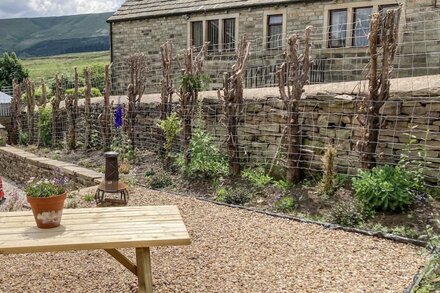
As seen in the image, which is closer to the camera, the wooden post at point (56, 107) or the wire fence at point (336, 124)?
the wire fence at point (336, 124)

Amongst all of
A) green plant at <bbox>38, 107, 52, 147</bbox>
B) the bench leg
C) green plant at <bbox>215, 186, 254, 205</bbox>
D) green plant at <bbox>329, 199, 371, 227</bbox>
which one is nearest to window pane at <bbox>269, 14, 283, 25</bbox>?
green plant at <bbox>38, 107, 52, 147</bbox>

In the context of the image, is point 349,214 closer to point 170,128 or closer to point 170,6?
point 170,128

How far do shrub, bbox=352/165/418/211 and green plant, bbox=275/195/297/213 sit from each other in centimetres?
84

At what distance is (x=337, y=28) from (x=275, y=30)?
1.91 meters

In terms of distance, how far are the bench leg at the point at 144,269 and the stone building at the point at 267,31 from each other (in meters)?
7.72

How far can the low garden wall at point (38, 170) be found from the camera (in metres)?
8.38

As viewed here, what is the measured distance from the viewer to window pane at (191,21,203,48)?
51.0 ft

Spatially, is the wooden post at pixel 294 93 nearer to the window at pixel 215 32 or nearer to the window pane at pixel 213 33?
the window at pixel 215 32

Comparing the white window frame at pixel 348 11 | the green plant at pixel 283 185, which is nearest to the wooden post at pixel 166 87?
the green plant at pixel 283 185

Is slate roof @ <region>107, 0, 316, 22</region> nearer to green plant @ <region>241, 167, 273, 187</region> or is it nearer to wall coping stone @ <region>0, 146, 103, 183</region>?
wall coping stone @ <region>0, 146, 103, 183</region>

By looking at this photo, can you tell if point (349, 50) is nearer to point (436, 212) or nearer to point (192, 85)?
point (192, 85)

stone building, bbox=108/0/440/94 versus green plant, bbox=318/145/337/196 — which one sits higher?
stone building, bbox=108/0/440/94

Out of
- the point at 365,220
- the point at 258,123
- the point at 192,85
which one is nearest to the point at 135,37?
the point at 192,85

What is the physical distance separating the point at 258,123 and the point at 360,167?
1.94m
